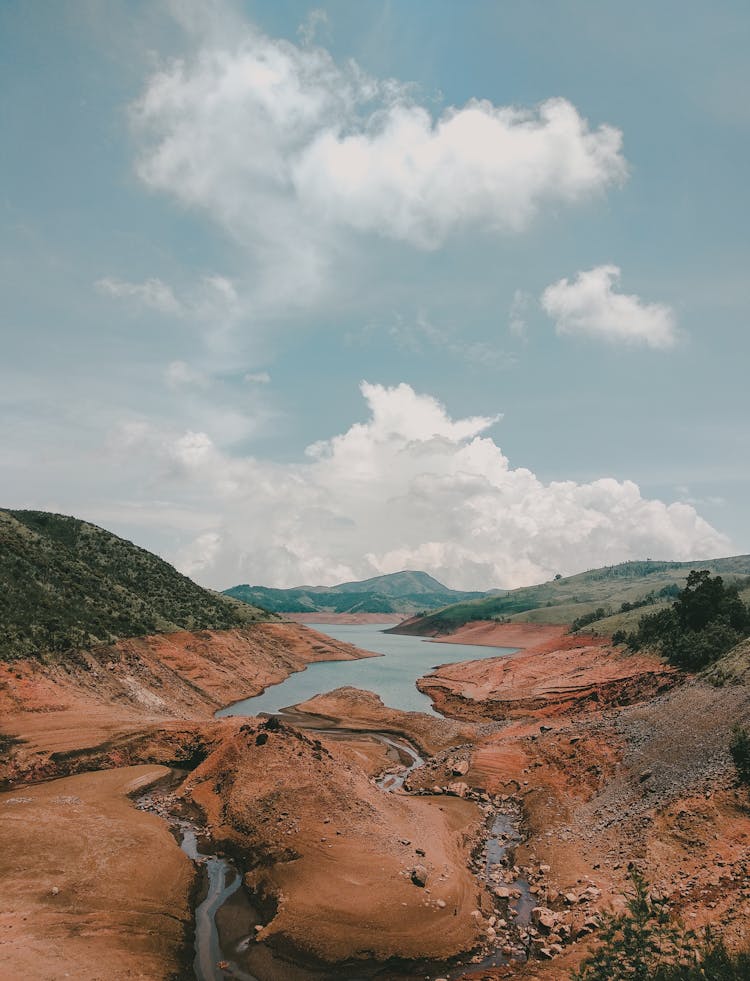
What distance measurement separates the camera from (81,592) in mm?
76875

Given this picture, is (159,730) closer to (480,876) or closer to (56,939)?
(56,939)

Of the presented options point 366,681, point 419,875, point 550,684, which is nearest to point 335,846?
point 419,875

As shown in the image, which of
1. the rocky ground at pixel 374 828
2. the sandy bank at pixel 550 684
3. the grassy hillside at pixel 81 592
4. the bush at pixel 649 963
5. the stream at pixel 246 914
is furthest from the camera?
the sandy bank at pixel 550 684

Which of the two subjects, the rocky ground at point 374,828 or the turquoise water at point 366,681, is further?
the turquoise water at point 366,681

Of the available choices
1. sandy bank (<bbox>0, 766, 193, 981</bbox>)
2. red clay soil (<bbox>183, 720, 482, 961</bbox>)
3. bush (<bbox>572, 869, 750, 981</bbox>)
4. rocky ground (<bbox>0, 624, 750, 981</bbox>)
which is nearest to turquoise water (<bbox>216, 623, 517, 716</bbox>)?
rocky ground (<bbox>0, 624, 750, 981</bbox>)

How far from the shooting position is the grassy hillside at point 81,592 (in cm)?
6103

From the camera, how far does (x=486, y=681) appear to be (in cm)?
9638

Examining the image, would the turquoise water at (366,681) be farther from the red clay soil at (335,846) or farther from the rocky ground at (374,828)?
the red clay soil at (335,846)

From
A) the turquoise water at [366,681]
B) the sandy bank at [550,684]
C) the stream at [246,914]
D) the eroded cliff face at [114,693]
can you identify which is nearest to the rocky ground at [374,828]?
the eroded cliff face at [114,693]

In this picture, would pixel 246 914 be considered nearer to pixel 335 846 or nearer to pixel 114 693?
pixel 335 846

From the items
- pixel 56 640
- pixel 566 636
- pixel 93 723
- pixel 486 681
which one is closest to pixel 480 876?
pixel 93 723

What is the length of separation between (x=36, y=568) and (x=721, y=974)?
8309 centimetres

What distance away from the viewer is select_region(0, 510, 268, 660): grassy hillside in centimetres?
6103

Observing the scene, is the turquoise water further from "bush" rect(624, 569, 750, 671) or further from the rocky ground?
"bush" rect(624, 569, 750, 671)
